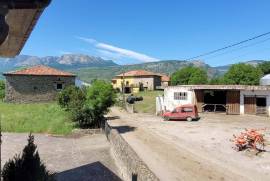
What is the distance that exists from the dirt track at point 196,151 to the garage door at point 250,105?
16.8 ft

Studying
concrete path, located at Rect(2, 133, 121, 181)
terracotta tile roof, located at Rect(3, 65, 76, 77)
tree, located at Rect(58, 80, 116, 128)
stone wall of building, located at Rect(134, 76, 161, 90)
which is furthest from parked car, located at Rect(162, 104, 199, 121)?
stone wall of building, located at Rect(134, 76, 161, 90)

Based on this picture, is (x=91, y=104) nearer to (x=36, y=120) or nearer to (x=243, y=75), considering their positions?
(x=36, y=120)

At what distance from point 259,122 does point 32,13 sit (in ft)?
109

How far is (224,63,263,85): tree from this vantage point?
7788 cm

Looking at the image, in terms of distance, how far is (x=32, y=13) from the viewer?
4207 mm

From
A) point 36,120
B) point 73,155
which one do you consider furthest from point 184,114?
point 73,155

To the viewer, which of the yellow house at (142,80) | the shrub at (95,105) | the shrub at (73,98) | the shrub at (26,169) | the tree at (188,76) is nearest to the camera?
the shrub at (26,169)

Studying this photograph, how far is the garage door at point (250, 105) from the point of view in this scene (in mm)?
40250

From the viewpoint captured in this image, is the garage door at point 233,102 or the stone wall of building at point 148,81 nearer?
the garage door at point 233,102

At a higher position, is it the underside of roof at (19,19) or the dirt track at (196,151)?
the underside of roof at (19,19)

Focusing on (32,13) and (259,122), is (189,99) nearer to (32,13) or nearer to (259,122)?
(259,122)

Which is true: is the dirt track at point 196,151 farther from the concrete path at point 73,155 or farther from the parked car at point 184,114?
the concrete path at point 73,155

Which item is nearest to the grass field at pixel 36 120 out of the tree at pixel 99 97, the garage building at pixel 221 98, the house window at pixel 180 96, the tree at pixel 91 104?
the tree at pixel 91 104

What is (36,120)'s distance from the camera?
35.1 m
